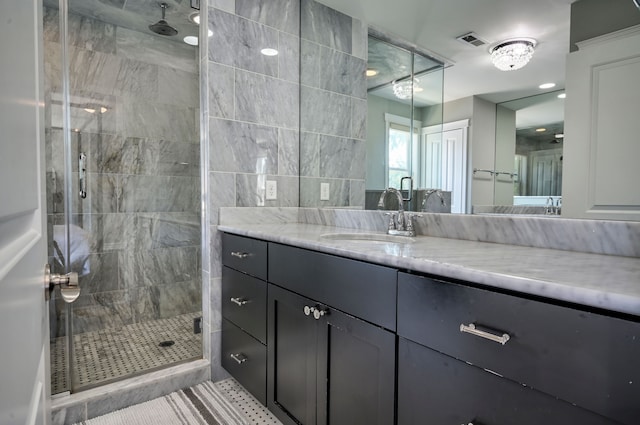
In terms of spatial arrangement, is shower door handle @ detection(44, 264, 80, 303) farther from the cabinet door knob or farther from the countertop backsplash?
the countertop backsplash

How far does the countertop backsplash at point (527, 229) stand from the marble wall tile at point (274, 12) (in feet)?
3.83

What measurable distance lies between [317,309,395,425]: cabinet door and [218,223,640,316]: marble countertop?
0.22 metres

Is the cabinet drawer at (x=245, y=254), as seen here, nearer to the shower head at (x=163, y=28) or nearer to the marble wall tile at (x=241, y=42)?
the marble wall tile at (x=241, y=42)

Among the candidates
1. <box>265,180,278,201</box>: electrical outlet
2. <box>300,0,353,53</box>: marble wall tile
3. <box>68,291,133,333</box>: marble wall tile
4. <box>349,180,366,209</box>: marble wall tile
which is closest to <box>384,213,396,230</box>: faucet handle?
<box>349,180,366,209</box>: marble wall tile

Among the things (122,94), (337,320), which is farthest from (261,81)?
(337,320)

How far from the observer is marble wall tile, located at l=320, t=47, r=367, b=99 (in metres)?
2.00

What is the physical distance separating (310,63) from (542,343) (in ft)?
6.81

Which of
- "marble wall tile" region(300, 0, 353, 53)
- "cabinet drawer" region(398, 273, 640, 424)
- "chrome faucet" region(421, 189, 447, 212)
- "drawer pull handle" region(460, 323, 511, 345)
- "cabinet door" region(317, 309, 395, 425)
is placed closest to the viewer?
"cabinet drawer" region(398, 273, 640, 424)

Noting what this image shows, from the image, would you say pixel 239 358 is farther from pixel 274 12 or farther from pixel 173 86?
pixel 173 86

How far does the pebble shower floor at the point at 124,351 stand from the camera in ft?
5.56

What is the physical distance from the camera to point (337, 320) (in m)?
1.09

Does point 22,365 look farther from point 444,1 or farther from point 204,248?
point 444,1

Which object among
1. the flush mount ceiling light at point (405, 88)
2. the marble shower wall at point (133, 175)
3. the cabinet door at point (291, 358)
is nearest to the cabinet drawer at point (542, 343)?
the cabinet door at point (291, 358)

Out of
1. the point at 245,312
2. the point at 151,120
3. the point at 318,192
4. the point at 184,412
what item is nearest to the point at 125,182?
the point at 151,120
